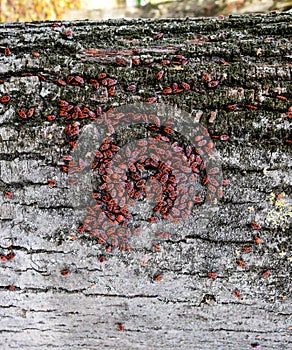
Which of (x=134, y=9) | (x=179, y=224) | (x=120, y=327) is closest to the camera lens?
(x=179, y=224)

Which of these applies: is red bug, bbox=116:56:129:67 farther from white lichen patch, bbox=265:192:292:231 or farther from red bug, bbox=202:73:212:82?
white lichen patch, bbox=265:192:292:231

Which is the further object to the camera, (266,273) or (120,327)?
(120,327)

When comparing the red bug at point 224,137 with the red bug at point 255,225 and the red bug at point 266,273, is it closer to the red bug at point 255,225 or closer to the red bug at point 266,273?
the red bug at point 255,225

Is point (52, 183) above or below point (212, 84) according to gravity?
below

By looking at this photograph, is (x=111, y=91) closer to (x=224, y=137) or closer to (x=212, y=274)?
(x=224, y=137)

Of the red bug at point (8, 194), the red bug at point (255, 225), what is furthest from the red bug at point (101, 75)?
the red bug at point (255, 225)

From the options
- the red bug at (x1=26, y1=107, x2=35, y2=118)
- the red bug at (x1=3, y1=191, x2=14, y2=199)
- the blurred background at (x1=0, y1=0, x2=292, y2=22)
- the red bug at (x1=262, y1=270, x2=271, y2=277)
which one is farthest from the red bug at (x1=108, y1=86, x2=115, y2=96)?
the blurred background at (x1=0, y1=0, x2=292, y2=22)

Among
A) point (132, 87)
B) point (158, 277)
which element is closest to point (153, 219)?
point (158, 277)

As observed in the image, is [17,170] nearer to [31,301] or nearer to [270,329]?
[31,301]
